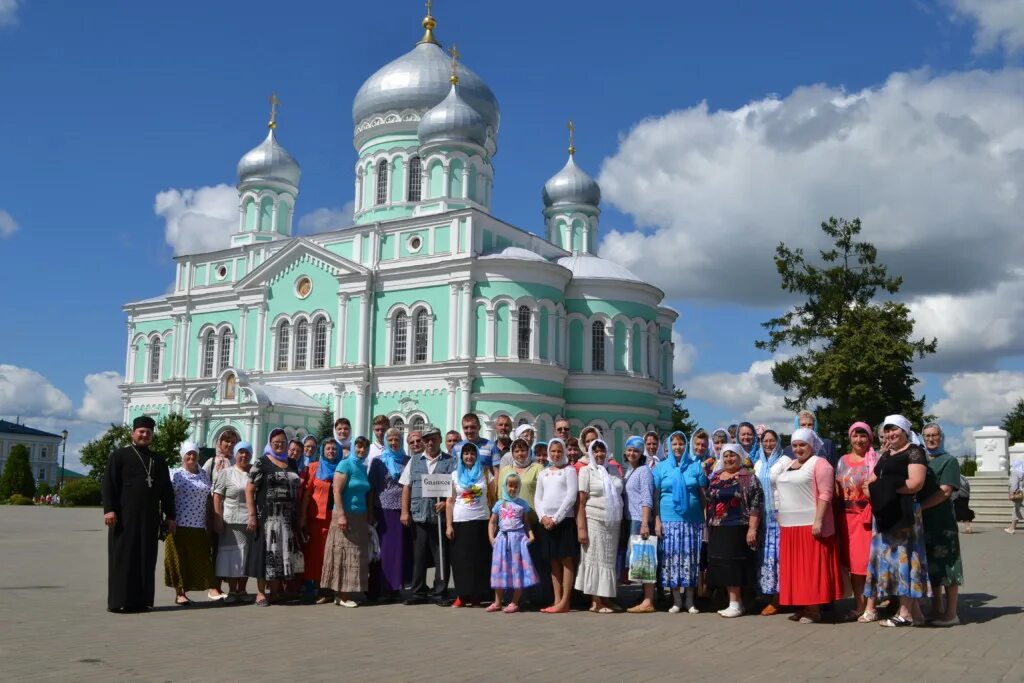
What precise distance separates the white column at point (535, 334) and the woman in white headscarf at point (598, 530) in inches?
896

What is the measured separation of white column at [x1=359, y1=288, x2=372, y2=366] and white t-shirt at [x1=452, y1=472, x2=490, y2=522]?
2447 centimetres

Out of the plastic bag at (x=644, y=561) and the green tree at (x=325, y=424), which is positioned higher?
the green tree at (x=325, y=424)

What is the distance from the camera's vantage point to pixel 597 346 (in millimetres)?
34688

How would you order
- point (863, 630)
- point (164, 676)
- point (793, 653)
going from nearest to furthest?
point (164, 676), point (793, 653), point (863, 630)

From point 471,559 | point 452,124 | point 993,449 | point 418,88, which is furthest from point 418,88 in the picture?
point 471,559

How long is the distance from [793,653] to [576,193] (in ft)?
122

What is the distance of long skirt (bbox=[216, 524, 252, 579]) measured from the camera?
9844mm

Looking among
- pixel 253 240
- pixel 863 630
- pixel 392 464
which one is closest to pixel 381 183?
pixel 253 240

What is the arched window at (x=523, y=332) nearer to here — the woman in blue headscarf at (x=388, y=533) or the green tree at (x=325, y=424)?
the green tree at (x=325, y=424)

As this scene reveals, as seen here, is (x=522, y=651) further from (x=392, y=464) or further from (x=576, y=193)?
(x=576, y=193)

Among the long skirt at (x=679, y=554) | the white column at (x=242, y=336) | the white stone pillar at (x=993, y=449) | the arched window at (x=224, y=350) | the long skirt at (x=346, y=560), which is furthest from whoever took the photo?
the arched window at (x=224, y=350)

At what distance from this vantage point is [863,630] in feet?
26.7

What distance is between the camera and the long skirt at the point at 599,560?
933 centimetres

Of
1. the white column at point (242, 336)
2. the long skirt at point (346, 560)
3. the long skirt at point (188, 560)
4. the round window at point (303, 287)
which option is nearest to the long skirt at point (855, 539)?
the long skirt at point (346, 560)
